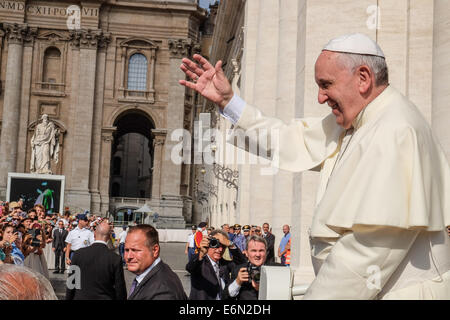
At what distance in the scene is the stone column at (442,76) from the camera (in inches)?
280

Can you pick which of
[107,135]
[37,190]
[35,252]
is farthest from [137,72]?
[35,252]

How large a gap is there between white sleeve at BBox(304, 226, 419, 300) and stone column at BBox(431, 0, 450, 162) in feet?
18.0

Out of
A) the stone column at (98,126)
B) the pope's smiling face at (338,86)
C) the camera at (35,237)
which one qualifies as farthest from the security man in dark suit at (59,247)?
the stone column at (98,126)

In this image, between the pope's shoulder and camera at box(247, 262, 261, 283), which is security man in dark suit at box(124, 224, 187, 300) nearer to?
camera at box(247, 262, 261, 283)

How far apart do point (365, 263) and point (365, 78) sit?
68 cm

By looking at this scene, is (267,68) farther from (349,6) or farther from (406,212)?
(406,212)

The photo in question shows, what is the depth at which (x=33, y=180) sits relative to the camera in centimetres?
3381

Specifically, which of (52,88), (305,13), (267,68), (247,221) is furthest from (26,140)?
(305,13)

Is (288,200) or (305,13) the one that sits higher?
(305,13)

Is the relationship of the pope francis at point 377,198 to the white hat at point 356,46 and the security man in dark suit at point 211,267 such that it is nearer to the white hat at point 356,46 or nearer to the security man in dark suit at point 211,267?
the white hat at point 356,46

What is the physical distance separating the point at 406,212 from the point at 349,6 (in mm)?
6937

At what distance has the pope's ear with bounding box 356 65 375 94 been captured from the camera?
2252 mm

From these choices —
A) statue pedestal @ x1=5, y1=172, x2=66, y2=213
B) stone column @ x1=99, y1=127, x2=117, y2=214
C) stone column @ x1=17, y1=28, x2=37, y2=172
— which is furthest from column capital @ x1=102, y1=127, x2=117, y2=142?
statue pedestal @ x1=5, y1=172, x2=66, y2=213
